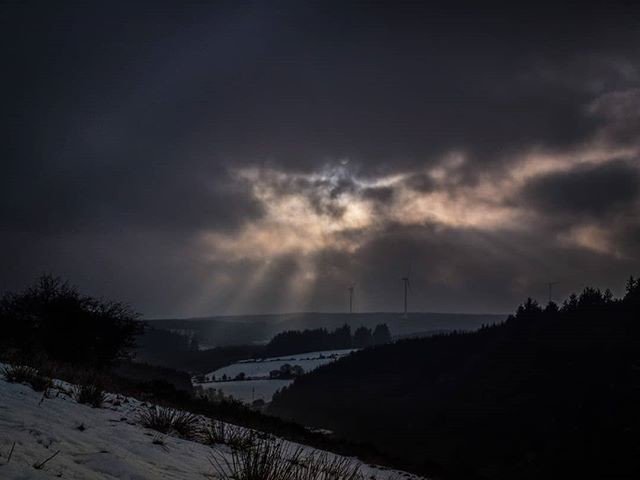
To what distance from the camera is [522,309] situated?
306 ft

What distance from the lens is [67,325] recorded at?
86.0ft

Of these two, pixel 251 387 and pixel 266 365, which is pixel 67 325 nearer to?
pixel 251 387

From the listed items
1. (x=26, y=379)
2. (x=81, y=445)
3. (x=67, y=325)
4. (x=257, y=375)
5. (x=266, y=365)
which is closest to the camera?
(x=81, y=445)

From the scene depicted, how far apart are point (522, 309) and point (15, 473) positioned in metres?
103

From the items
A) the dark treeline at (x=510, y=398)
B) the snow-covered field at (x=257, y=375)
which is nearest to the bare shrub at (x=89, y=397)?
the dark treeline at (x=510, y=398)

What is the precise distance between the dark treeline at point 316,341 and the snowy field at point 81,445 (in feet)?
524

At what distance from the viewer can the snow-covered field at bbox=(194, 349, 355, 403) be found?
10596cm

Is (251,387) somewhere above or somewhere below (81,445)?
below

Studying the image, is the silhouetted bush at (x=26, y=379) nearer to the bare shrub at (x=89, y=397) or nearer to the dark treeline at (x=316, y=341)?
the bare shrub at (x=89, y=397)

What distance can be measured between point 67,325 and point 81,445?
996 inches

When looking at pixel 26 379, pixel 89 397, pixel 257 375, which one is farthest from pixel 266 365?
pixel 26 379

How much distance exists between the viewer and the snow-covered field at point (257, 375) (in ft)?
348

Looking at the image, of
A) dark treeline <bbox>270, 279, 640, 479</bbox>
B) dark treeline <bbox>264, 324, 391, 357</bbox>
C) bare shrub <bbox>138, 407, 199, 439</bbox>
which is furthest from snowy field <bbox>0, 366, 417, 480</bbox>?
dark treeline <bbox>264, 324, 391, 357</bbox>

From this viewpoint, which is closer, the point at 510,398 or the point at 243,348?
the point at 510,398
